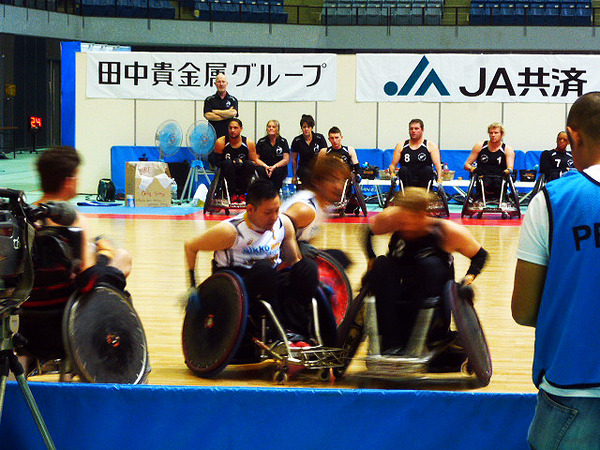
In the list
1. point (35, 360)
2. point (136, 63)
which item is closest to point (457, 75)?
point (136, 63)

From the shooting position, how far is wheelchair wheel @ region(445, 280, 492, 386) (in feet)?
11.8

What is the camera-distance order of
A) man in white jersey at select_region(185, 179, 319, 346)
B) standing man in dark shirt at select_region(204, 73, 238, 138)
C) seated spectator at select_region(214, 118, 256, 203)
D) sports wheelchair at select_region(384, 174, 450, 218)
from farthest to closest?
1. standing man in dark shirt at select_region(204, 73, 238, 138)
2. seated spectator at select_region(214, 118, 256, 203)
3. sports wheelchair at select_region(384, 174, 450, 218)
4. man in white jersey at select_region(185, 179, 319, 346)

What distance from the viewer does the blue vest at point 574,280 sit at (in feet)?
5.28

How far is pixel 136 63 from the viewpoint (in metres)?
13.3

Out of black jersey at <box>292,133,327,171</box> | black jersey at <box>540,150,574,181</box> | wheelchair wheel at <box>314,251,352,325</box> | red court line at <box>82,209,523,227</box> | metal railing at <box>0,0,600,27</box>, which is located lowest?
red court line at <box>82,209,523,227</box>

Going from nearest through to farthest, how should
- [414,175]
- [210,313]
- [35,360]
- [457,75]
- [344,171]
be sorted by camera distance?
1. [35,360]
2. [210,313]
3. [344,171]
4. [414,175]
5. [457,75]

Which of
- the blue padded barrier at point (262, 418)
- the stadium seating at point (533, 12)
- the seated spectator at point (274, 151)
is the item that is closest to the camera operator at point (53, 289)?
the blue padded barrier at point (262, 418)

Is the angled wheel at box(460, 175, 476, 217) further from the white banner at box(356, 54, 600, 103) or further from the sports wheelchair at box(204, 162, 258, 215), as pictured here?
the sports wheelchair at box(204, 162, 258, 215)

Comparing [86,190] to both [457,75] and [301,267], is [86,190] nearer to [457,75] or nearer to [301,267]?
[457,75]

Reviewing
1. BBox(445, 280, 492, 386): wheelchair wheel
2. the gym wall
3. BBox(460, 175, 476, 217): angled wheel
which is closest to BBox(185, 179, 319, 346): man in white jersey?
BBox(445, 280, 492, 386): wheelchair wheel

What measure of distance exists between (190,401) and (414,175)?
8.47m

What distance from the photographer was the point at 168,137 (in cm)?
1263

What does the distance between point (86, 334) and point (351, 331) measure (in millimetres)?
1183

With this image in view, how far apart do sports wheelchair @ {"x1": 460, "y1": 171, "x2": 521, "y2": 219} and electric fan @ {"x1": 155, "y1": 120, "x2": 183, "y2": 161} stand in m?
4.18
